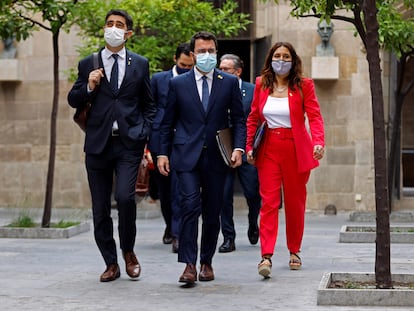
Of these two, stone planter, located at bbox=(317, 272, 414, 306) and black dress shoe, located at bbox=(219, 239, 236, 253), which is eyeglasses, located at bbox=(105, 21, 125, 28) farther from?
black dress shoe, located at bbox=(219, 239, 236, 253)

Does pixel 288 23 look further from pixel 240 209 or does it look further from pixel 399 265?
pixel 399 265

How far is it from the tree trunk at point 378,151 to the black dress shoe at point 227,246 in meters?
3.71

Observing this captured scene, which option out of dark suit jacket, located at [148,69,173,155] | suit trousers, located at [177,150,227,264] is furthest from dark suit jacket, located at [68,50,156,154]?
dark suit jacket, located at [148,69,173,155]

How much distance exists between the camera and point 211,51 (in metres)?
10.3

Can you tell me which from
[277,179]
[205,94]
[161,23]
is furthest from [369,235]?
[161,23]

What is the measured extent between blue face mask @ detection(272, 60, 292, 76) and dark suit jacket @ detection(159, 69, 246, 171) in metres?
0.62

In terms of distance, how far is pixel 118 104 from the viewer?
10.1m

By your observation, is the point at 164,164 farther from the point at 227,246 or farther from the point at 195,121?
the point at 227,246

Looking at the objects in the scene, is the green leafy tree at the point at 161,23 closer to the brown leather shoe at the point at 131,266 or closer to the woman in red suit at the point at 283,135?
the woman in red suit at the point at 283,135

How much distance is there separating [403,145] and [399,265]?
9.57 meters

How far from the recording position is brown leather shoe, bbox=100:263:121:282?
9930 mm

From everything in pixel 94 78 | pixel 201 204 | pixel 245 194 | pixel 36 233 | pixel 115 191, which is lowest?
pixel 36 233

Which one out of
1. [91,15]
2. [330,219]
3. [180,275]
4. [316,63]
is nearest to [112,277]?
[180,275]

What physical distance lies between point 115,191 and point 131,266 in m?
0.62
